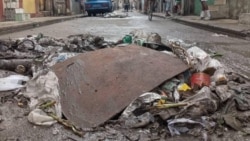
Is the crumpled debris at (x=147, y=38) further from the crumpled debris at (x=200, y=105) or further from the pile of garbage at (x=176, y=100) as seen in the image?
the crumpled debris at (x=200, y=105)

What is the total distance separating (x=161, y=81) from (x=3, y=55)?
8.54ft

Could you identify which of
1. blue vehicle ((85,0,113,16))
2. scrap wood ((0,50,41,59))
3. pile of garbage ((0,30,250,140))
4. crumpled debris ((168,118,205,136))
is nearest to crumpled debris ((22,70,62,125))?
pile of garbage ((0,30,250,140))

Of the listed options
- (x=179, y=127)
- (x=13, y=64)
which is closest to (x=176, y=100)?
(x=179, y=127)

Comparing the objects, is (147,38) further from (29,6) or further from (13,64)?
(29,6)

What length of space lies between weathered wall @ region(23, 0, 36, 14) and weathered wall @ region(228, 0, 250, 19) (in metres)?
10.9

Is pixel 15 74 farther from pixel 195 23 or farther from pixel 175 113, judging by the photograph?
pixel 195 23

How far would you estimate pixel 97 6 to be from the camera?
3133 cm

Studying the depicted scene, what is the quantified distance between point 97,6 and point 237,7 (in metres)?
16.9

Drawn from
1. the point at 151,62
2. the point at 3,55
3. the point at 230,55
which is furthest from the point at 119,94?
the point at 230,55

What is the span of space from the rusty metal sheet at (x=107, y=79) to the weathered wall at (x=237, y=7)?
12138mm

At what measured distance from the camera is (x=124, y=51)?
442 centimetres

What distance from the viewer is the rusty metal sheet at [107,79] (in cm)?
325

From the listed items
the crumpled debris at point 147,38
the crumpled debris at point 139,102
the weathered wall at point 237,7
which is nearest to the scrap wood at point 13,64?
the crumpled debris at point 147,38

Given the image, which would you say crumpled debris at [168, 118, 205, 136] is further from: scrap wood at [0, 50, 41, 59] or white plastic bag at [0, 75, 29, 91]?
scrap wood at [0, 50, 41, 59]
